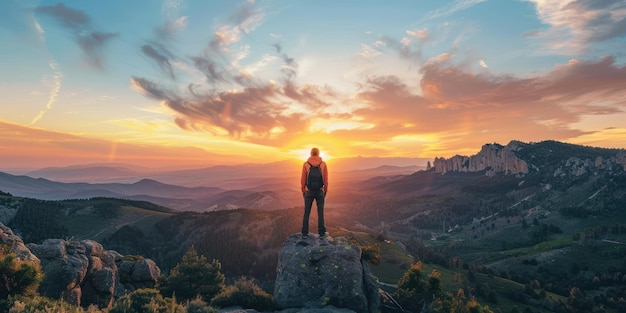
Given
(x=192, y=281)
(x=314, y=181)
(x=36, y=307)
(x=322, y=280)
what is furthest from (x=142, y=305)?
(x=192, y=281)

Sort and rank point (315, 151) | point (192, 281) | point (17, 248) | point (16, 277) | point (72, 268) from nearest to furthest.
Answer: point (16, 277) < point (315, 151) < point (17, 248) < point (72, 268) < point (192, 281)

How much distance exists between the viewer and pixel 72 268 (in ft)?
81.8

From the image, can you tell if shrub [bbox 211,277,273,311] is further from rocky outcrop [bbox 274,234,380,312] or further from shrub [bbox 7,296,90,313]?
shrub [bbox 7,296,90,313]

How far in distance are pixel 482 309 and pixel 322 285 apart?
2670cm

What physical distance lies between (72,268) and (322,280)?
63.7 feet

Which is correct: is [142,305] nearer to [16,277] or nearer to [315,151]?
[16,277]

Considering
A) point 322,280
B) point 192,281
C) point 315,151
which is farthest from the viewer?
point 192,281

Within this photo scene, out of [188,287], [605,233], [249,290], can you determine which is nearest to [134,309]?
[249,290]

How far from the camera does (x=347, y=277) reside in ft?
68.3

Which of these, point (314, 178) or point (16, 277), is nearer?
point (16, 277)

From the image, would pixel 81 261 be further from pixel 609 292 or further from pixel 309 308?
pixel 609 292

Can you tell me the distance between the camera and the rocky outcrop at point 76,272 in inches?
935

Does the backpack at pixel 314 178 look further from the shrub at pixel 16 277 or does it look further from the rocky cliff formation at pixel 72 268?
the shrub at pixel 16 277

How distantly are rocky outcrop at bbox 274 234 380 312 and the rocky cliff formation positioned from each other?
40.7ft
